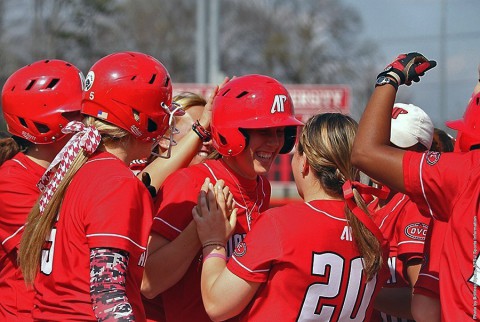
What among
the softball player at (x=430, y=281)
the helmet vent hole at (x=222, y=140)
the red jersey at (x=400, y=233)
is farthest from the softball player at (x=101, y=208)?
the red jersey at (x=400, y=233)

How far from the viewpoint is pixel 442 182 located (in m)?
3.37

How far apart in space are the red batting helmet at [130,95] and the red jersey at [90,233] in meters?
0.28

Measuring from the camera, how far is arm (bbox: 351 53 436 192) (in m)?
3.45

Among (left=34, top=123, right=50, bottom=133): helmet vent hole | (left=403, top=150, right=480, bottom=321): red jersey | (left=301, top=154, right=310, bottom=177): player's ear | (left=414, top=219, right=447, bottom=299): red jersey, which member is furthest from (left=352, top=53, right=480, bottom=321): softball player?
(left=34, top=123, right=50, bottom=133): helmet vent hole

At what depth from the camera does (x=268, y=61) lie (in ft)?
170

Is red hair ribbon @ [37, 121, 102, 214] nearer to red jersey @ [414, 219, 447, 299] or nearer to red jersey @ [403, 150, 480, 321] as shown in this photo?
red jersey @ [403, 150, 480, 321]

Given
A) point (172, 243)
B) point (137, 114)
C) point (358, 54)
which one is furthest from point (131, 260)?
point (358, 54)

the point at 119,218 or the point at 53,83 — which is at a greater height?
the point at 53,83

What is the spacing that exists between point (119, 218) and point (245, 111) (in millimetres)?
1137

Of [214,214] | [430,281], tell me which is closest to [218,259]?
[214,214]

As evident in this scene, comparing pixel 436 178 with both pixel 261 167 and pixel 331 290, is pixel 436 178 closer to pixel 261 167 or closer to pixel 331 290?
pixel 331 290

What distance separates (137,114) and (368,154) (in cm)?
118

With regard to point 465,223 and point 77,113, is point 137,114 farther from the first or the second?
point 465,223

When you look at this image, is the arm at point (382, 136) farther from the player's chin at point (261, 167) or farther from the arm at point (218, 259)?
the player's chin at point (261, 167)
